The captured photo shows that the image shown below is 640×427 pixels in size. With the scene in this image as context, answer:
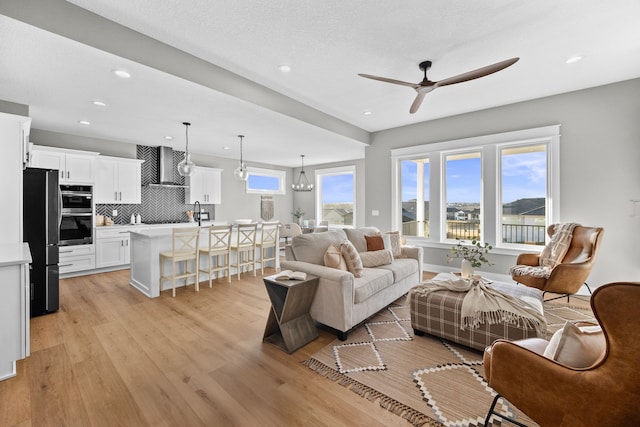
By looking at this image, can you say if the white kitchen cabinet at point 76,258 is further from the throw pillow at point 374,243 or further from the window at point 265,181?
the throw pillow at point 374,243

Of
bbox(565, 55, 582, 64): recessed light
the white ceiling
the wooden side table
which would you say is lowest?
the wooden side table

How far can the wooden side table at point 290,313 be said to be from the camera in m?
2.44

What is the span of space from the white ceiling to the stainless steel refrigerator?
43.7 inches

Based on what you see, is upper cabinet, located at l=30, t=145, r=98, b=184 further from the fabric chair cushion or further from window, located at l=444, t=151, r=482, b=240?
window, located at l=444, t=151, r=482, b=240

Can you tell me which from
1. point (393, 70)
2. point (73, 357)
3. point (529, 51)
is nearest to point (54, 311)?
point (73, 357)

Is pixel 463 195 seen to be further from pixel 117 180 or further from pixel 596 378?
pixel 117 180

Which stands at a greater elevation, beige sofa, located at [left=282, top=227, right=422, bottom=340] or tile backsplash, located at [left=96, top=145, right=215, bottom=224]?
tile backsplash, located at [left=96, top=145, right=215, bottom=224]

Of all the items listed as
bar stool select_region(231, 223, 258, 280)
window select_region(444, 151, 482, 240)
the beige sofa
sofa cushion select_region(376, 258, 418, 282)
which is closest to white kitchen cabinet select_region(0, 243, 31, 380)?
the beige sofa

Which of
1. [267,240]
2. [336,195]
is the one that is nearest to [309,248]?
[267,240]

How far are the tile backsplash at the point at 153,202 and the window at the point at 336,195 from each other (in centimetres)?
408

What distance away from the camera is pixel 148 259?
158 inches

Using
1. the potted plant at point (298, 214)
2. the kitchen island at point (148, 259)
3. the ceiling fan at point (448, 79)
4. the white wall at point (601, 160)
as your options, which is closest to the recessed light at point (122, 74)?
the kitchen island at point (148, 259)

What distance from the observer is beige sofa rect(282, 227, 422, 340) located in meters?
2.60

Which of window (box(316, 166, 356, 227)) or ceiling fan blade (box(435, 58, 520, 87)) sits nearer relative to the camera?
ceiling fan blade (box(435, 58, 520, 87))
